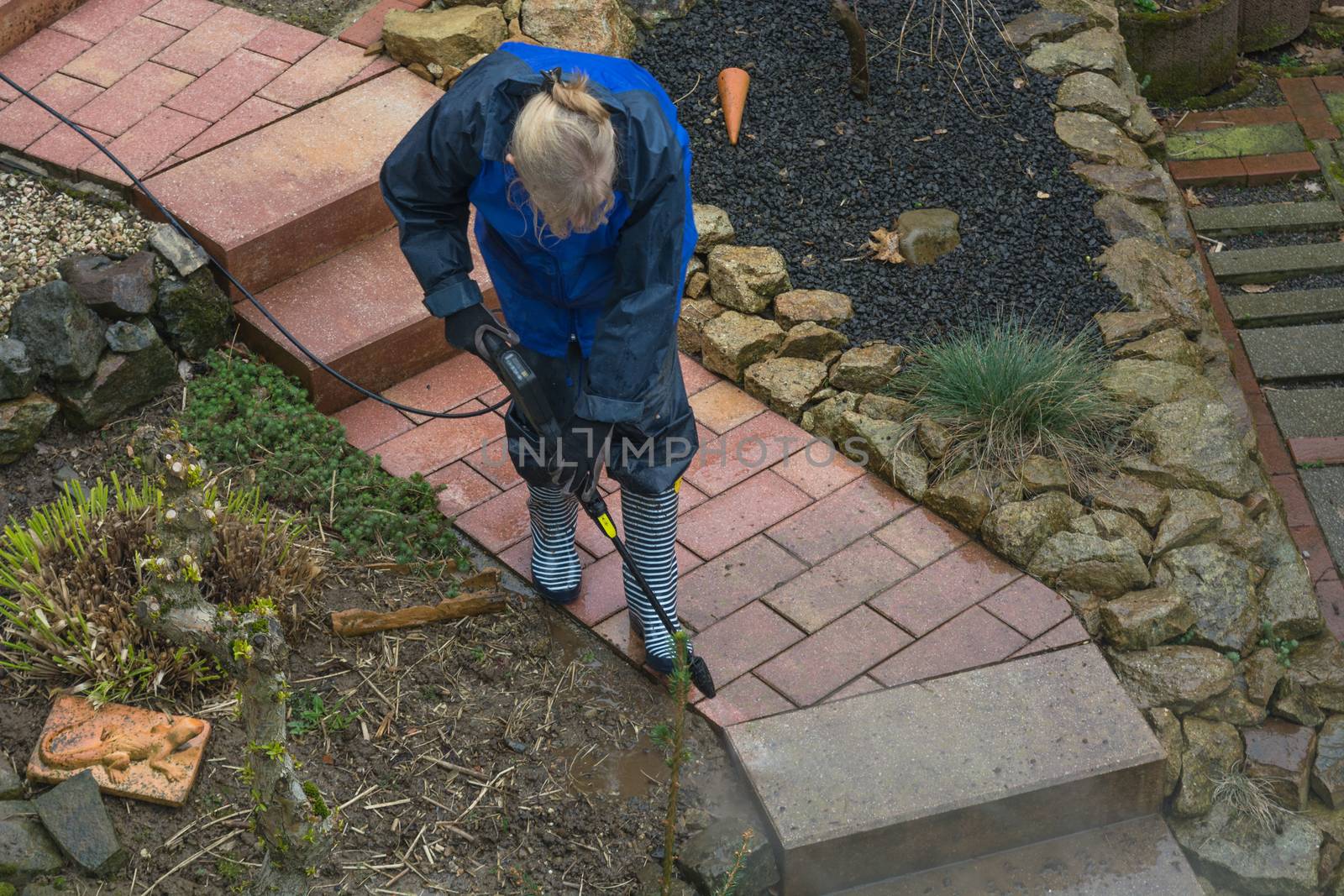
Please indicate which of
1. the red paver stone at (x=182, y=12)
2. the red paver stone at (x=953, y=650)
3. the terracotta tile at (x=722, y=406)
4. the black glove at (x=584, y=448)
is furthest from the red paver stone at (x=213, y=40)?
the red paver stone at (x=953, y=650)

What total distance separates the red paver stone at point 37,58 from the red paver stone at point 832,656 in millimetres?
3235

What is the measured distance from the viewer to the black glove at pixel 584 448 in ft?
9.11

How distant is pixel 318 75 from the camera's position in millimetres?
4660

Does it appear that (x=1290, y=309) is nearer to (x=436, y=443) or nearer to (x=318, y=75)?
(x=436, y=443)

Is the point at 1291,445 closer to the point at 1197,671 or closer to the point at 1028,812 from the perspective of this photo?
the point at 1197,671

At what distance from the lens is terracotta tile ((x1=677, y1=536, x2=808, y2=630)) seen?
3467 millimetres

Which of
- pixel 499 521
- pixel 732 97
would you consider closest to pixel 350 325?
pixel 499 521

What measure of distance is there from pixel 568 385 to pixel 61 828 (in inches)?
54.9

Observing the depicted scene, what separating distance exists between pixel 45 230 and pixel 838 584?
2540 mm

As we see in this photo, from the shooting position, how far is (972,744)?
121 inches

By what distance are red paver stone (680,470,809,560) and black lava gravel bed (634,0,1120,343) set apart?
2.36ft

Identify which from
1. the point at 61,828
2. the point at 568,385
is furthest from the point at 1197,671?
the point at 61,828

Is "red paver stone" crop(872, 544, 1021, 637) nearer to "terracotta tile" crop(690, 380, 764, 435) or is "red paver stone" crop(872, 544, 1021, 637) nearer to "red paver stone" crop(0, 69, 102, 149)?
"terracotta tile" crop(690, 380, 764, 435)

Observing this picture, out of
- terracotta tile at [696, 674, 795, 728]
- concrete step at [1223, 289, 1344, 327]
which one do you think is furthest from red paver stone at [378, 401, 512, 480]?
concrete step at [1223, 289, 1344, 327]
